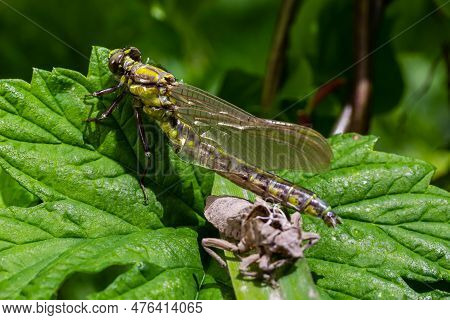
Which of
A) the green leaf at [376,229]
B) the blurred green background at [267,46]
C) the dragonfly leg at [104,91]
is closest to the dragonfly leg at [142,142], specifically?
the dragonfly leg at [104,91]

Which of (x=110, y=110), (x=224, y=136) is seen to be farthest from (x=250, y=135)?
(x=110, y=110)

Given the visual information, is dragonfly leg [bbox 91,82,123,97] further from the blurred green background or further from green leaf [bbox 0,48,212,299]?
the blurred green background

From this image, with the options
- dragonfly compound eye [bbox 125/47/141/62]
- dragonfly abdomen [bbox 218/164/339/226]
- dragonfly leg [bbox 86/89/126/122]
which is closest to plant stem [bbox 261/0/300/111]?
dragonfly compound eye [bbox 125/47/141/62]

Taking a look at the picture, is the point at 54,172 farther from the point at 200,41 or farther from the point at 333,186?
the point at 200,41

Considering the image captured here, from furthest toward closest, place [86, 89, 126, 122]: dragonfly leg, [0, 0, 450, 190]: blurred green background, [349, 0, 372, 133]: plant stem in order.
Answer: [0, 0, 450, 190]: blurred green background < [349, 0, 372, 133]: plant stem < [86, 89, 126, 122]: dragonfly leg

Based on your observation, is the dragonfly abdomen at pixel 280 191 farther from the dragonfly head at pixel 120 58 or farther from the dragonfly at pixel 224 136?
the dragonfly head at pixel 120 58

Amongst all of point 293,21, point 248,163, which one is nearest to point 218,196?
point 248,163
